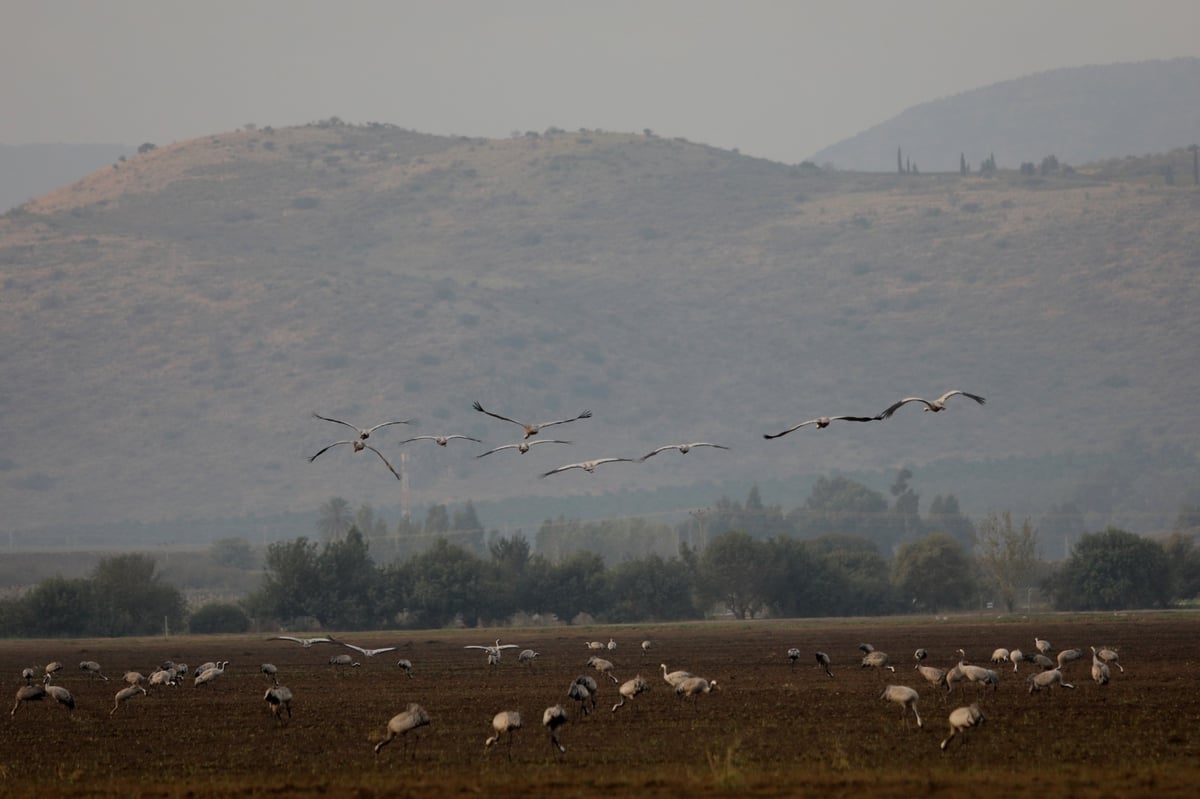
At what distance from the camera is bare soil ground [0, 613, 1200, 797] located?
31422 mm

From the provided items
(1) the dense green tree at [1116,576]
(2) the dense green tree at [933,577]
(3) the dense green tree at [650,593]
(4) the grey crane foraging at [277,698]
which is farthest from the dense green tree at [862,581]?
(4) the grey crane foraging at [277,698]

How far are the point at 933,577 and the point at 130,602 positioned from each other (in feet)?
168

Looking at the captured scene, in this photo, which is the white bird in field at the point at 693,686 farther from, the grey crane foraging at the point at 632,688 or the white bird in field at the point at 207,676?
the white bird in field at the point at 207,676

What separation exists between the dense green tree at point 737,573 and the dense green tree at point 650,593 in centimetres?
147

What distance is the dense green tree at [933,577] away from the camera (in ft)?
407

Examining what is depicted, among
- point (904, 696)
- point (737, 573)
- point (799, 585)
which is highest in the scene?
point (904, 696)

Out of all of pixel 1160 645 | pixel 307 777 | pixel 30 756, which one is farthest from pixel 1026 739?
pixel 1160 645

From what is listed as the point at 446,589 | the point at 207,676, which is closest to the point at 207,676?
the point at 207,676

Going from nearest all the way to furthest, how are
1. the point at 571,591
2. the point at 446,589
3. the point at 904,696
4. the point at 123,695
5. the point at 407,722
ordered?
the point at 407,722 → the point at 904,696 → the point at 123,695 → the point at 446,589 → the point at 571,591

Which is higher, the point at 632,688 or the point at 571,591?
the point at 632,688

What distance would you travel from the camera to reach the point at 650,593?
121m

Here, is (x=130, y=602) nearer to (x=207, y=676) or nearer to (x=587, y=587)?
(x=587, y=587)

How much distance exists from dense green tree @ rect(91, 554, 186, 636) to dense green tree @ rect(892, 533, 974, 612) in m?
46.6

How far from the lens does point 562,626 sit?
11406 cm
